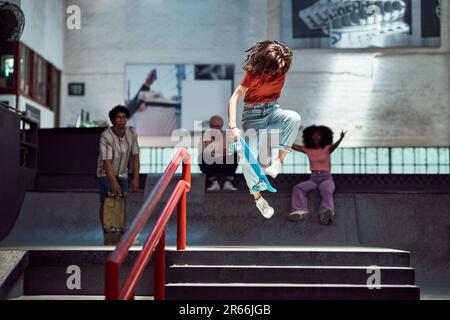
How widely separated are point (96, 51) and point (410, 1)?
6544mm

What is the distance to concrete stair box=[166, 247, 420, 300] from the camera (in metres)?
5.27

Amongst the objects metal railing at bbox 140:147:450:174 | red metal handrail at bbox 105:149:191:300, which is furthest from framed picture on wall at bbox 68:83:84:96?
red metal handrail at bbox 105:149:191:300

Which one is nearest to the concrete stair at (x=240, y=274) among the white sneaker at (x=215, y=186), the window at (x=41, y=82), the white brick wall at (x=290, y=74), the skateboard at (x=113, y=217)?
the skateboard at (x=113, y=217)

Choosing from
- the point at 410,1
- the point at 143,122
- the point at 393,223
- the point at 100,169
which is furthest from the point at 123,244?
the point at 410,1

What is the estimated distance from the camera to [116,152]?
7.21m

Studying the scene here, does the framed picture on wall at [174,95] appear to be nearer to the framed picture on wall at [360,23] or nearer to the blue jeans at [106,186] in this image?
the framed picture on wall at [360,23]

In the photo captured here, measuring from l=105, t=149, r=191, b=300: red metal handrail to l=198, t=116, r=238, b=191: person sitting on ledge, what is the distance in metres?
2.45

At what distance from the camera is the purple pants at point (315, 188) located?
7.79 meters

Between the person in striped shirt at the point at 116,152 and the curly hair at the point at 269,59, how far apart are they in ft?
7.46

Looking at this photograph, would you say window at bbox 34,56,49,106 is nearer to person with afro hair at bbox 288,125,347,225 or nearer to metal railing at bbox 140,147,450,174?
metal railing at bbox 140,147,450,174

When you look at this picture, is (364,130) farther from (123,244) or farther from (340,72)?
(123,244)

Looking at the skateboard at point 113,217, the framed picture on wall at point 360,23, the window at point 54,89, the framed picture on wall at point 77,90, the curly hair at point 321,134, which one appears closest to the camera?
the skateboard at point 113,217

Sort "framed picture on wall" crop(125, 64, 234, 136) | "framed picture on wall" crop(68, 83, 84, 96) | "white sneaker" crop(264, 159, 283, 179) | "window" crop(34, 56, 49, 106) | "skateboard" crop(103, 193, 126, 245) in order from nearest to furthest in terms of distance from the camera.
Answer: "white sneaker" crop(264, 159, 283, 179)
"skateboard" crop(103, 193, 126, 245)
"window" crop(34, 56, 49, 106)
"framed picture on wall" crop(125, 64, 234, 136)
"framed picture on wall" crop(68, 83, 84, 96)

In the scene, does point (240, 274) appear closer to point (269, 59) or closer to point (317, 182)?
point (269, 59)
